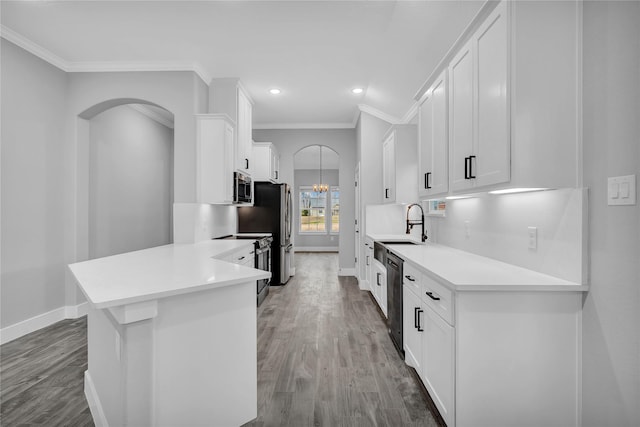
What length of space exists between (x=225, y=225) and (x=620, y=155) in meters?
4.43

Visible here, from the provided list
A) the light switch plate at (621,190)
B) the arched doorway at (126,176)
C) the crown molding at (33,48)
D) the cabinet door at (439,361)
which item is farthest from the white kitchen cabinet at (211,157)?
the light switch plate at (621,190)

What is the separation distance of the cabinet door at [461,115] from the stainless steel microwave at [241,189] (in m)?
2.67

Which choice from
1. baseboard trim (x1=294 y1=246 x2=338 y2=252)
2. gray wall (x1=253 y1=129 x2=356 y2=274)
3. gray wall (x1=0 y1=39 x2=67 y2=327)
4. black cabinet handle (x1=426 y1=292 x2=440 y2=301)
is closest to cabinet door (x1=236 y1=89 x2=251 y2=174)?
gray wall (x1=253 y1=129 x2=356 y2=274)

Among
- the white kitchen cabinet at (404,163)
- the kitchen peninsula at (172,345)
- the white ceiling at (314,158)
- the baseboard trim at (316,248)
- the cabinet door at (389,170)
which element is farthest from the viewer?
the baseboard trim at (316,248)

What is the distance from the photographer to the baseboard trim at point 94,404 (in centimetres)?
179

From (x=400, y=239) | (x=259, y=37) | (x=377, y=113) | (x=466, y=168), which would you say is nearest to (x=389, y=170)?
(x=400, y=239)

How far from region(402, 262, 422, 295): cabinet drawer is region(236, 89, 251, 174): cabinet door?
8.52ft

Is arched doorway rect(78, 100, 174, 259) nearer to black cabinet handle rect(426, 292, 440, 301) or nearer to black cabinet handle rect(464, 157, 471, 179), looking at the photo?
black cabinet handle rect(464, 157, 471, 179)

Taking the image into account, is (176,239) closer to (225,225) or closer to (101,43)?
(225,225)

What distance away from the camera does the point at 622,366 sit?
4.52ft

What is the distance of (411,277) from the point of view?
247cm

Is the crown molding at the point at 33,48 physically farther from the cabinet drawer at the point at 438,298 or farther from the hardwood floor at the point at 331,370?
the cabinet drawer at the point at 438,298

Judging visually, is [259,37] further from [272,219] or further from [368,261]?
[368,261]

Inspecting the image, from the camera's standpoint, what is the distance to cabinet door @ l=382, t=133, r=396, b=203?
4.22m
